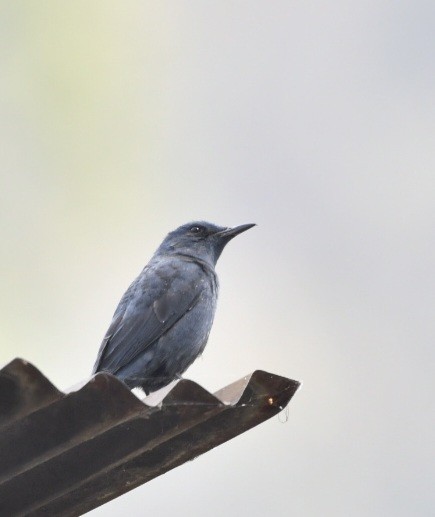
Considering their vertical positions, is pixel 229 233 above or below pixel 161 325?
above

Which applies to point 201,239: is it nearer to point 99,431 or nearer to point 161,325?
point 161,325

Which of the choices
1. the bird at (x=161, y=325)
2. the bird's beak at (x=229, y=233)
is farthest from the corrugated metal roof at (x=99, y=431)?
the bird's beak at (x=229, y=233)

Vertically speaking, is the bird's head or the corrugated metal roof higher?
the bird's head

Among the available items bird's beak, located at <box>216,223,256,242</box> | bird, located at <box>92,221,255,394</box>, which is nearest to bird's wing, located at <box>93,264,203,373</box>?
bird, located at <box>92,221,255,394</box>

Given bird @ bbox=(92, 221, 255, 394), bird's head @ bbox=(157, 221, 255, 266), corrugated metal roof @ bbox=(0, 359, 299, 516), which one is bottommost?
corrugated metal roof @ bbox=(0, 359, 299, 516)

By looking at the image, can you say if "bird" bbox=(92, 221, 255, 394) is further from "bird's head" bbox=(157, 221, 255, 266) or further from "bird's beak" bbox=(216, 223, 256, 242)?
"bird's beak" bbox=(216, 223, 256, 242)

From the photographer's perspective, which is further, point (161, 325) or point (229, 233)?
point (229, 233)

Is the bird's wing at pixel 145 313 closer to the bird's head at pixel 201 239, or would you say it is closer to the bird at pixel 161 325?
the bird at pixel 161 325

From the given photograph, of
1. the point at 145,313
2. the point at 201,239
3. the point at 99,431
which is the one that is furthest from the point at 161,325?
the point at 99,431
